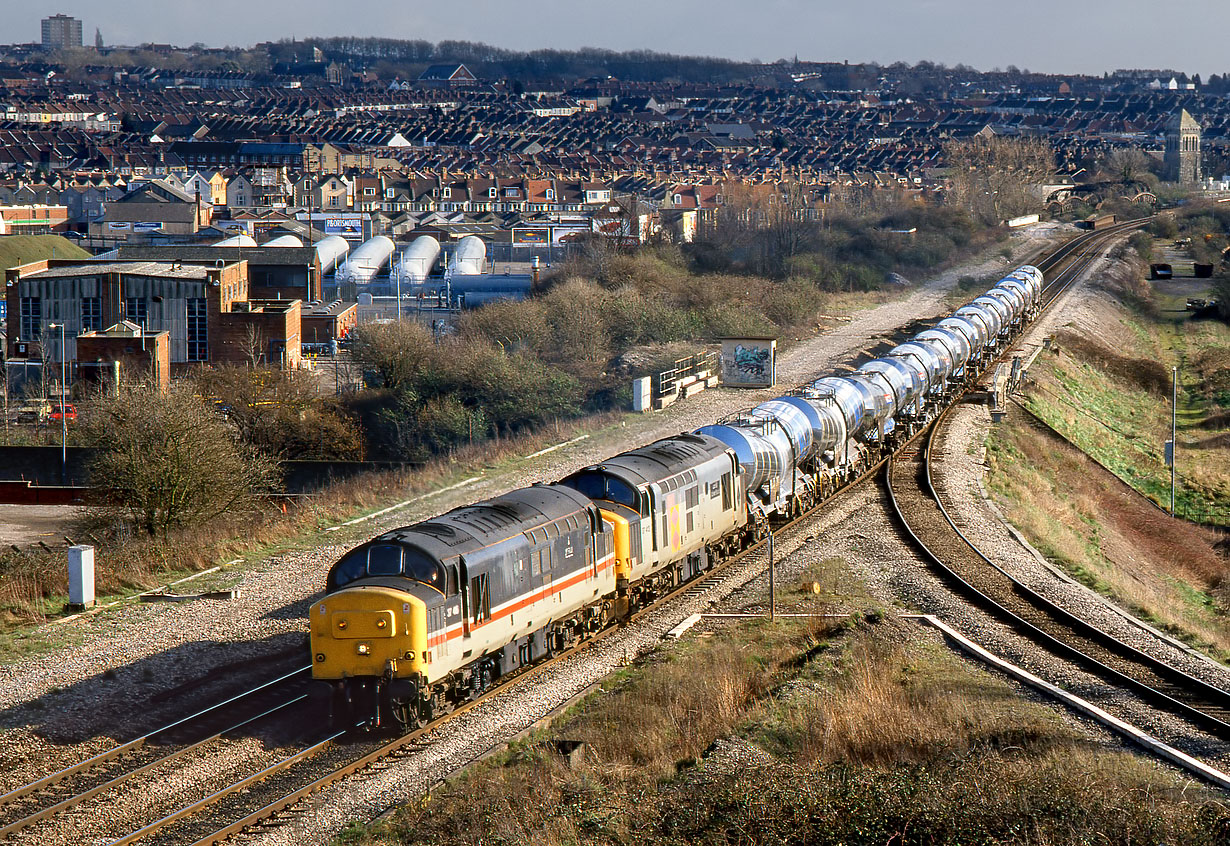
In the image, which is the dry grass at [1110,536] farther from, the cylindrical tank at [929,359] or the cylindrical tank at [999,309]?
the cylindrical tank at [999,309]

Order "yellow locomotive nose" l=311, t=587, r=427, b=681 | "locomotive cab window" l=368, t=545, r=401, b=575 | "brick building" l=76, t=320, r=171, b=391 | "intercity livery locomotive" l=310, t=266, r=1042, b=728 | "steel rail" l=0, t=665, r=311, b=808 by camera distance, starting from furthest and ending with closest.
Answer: "brick building" l=76, t=320, r=171, b=391 → "locomotive cab window" l=368, t=545, r=401, b=575 → "intercity livery locomotive" l=310, t=266, r=1042, b=728 → "yellow locomotive nose" l=311, t=587, r=427, b=681 → "steel rail" l=0, t=665, r=311, b=808

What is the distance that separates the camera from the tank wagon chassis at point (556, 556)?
17531 mm

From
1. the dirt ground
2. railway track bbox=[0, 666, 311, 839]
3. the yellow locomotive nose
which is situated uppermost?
the yellow locomotive nose

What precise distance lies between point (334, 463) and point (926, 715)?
2878cm

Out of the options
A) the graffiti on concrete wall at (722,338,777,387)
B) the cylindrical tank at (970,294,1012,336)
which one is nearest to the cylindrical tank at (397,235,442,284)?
the cylindrical tank at (970,294,1012,336)

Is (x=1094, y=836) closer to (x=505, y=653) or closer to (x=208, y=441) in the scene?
(x=505, y=653)

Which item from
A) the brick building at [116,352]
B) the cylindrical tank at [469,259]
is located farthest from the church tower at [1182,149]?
the brick building at [116,352]

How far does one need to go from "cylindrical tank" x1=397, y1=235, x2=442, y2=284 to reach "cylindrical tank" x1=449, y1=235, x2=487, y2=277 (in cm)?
151

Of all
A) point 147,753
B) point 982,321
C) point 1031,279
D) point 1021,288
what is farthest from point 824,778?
point 1031,279

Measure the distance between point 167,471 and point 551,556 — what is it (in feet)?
45.6

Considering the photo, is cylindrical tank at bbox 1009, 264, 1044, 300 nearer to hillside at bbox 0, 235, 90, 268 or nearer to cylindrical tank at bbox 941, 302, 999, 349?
cylindrical tank at bbox 941, 302, 999, 349

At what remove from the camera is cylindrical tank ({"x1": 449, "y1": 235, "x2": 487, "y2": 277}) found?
9288 cm

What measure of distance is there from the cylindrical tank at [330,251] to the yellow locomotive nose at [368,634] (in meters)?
80.2

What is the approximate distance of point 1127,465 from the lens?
2008 inches
